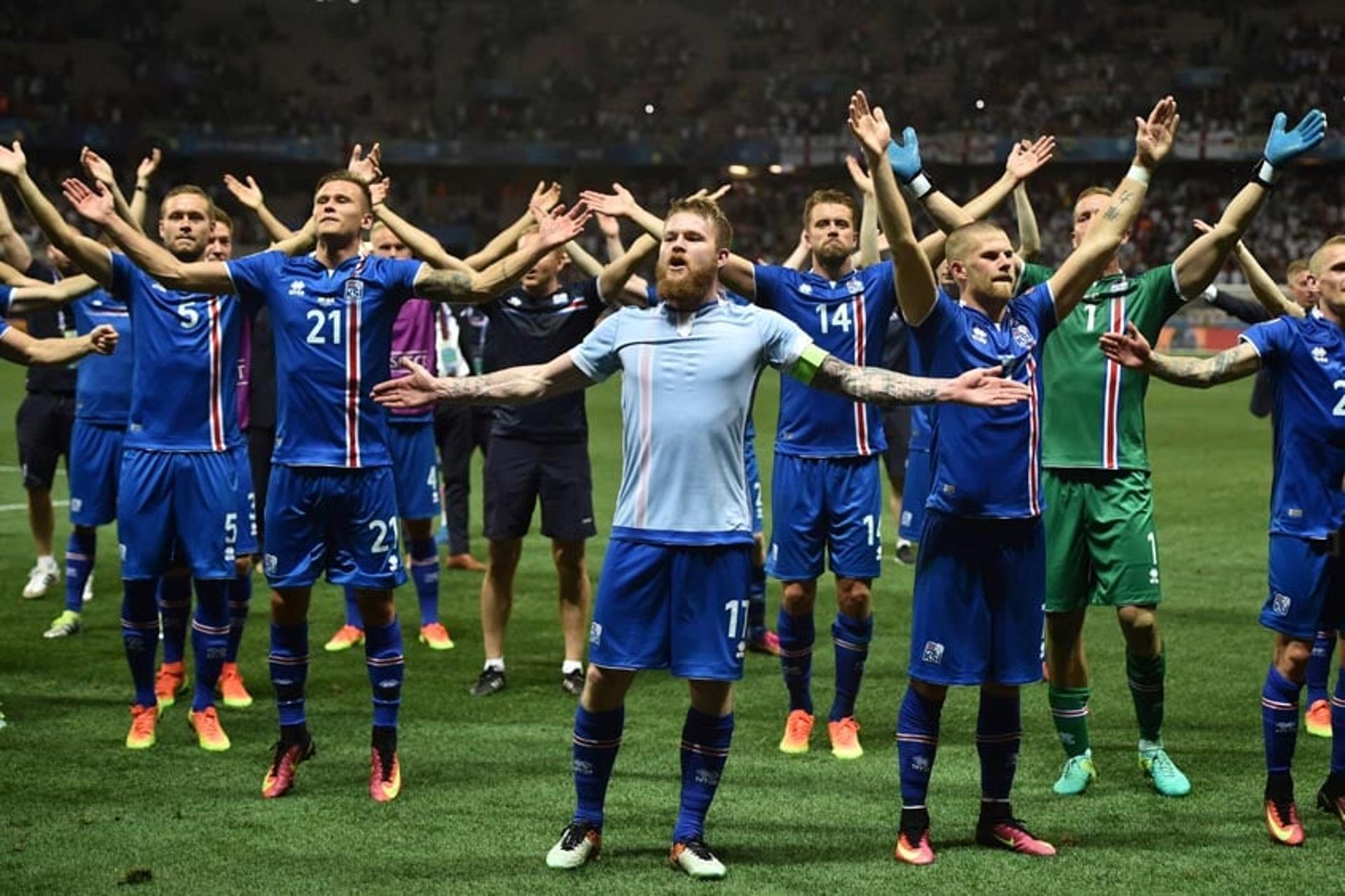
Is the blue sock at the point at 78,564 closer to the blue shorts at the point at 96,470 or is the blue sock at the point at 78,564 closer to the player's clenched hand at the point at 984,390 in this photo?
the blue shorts at the point at 96,470

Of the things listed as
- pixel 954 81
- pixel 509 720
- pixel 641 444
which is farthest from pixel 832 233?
pixel 954 81

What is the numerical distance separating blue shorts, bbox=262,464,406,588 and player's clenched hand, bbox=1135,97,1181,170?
10.7ft

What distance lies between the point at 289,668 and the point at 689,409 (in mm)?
2353

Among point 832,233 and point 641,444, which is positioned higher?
point 832,233

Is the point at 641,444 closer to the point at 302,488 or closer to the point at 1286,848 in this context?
the point at 302,488

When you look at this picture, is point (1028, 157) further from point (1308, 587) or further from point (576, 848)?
point (576, 848)

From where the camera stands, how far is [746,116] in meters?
52.1

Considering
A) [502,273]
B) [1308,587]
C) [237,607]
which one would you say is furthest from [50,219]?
[1308,587]

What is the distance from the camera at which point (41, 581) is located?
480 inches

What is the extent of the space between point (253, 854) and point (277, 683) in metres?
1.14

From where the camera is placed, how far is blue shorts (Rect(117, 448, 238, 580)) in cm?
802

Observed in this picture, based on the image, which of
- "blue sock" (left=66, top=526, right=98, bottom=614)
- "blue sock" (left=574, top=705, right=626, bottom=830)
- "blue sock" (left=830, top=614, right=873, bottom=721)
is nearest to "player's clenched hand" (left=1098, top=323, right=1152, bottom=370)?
"blue sock" (left=574, top=705, right=626, bottom=830)

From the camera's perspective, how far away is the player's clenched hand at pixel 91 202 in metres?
6.89

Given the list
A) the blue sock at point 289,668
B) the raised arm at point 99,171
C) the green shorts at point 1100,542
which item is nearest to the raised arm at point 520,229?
the raised arm at point 99,171
